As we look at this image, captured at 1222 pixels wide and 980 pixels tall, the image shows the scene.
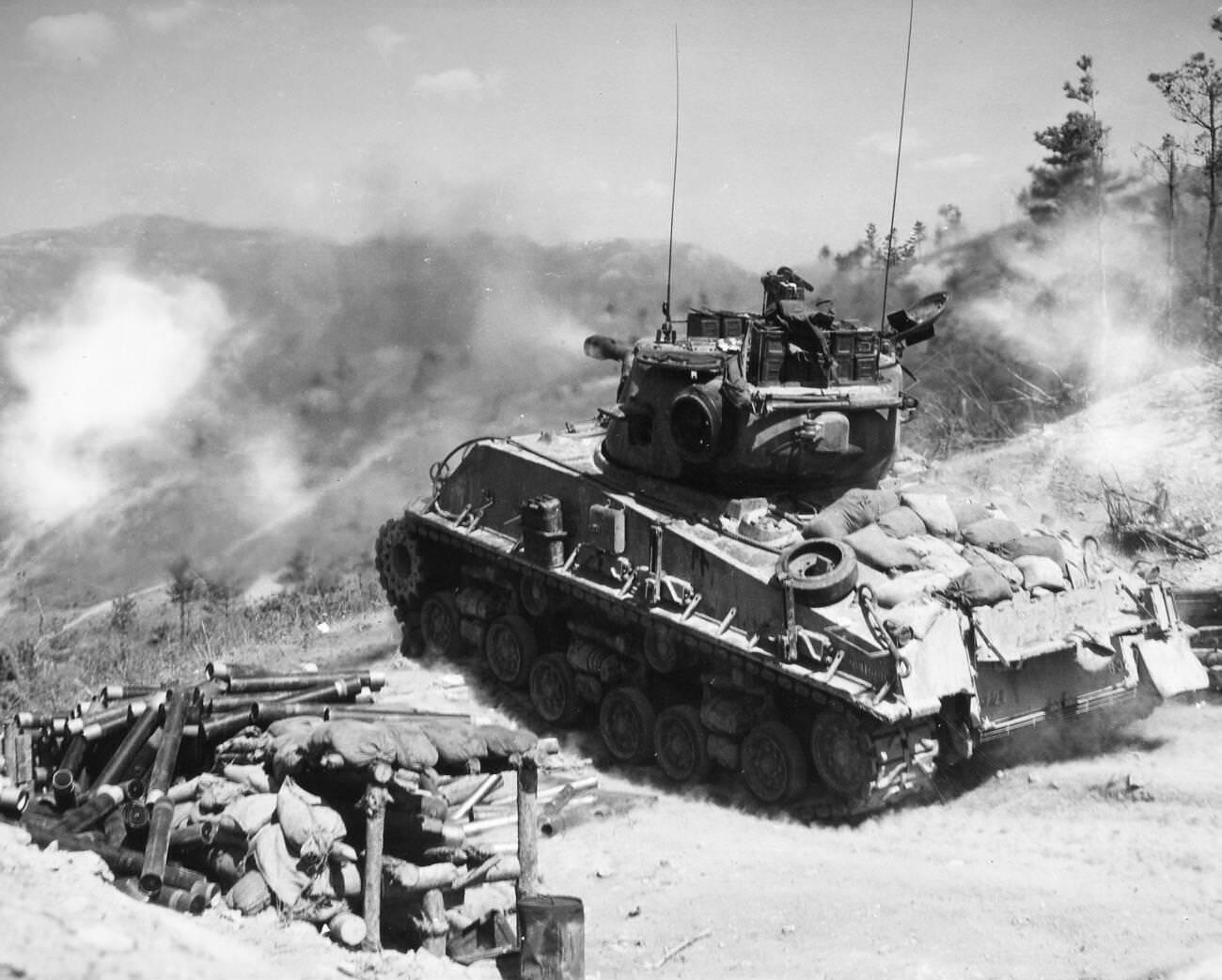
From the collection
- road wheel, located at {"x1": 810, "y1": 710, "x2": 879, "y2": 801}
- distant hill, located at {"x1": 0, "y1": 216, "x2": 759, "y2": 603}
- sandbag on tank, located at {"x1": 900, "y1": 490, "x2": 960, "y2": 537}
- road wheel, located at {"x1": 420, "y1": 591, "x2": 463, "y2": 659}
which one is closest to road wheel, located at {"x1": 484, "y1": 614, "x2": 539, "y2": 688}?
road wheel, located at {"x1": 420, "y1": 591, "x2": 463, "y2": 659}

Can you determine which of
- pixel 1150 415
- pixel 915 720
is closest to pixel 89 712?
pixel 915 720

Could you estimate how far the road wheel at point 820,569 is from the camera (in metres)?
11.4

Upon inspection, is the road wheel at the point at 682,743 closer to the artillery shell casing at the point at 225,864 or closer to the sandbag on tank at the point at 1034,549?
the sandbag on tank at the point at 1034,549

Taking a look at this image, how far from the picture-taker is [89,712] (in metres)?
11.3

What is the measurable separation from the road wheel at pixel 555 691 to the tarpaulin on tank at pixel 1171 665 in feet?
17.8

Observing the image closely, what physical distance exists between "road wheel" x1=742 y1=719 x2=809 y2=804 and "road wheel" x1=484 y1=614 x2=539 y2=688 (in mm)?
3324

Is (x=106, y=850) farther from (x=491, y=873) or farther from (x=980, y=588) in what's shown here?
(x=980, y=588)

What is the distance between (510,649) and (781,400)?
14.7ft

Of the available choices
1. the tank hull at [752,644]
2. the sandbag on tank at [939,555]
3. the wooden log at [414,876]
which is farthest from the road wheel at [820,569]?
the wooden log at [414,876]

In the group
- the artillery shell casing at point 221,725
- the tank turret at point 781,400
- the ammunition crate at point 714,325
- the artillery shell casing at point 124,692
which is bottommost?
the artillery shell casing at point 124,692

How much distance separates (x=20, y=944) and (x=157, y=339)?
25480 mm

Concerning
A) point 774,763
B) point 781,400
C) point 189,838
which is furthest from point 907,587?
point 189,838

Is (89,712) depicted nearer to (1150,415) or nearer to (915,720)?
(915,720)

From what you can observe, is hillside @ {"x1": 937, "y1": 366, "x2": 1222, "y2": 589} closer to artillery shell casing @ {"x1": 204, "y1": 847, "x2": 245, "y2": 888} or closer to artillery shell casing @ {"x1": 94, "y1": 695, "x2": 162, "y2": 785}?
artillery shell casing @ {"x1": 94, "y1": 695, "x2": 162, "y2": 785}
